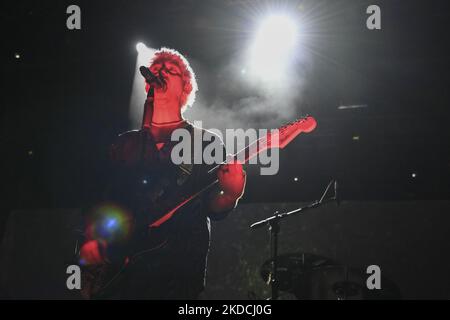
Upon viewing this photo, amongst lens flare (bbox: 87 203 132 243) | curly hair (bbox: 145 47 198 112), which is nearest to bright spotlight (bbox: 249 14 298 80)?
curly hair (bbox: 145 47 198 112)

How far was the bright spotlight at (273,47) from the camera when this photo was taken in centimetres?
484

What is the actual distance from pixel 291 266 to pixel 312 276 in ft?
0.67

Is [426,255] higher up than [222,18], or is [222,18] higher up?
[222,18]

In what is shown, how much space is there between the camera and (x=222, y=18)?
16.1ft

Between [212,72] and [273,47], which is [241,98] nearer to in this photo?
[212,72]

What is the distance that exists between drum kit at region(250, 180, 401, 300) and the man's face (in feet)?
4.36

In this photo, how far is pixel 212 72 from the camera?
4918 millimetres

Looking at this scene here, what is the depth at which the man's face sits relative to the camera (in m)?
4.20

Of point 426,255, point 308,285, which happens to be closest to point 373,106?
point 426,255

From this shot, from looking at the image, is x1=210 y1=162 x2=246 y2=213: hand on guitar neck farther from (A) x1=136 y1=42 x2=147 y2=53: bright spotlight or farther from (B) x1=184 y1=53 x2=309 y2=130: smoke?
(A) x1=136 y1=42 x2=147 y2=53: bright spotlight

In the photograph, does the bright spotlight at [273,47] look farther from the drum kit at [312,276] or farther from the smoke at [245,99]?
the drum kit at [312,276]

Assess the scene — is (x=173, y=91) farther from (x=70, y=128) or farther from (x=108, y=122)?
(x=70, y=128)
